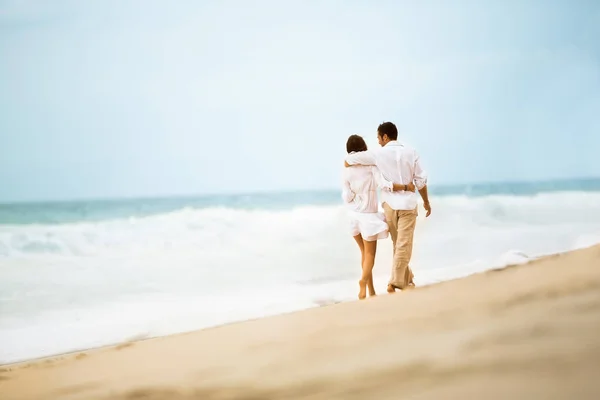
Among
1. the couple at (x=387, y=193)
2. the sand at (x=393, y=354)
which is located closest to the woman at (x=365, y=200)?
the couple at (x=387, y=193)

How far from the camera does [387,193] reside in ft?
9.58

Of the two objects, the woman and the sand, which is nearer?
the sand

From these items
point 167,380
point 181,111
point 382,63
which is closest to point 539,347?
point 167,380

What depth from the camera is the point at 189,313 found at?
3443 mm

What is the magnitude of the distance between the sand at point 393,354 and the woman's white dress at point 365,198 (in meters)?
0.74

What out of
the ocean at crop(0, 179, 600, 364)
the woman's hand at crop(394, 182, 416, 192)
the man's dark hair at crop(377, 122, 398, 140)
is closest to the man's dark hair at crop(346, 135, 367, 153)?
the man's dark hair at crop(377, 122, 398, 140)

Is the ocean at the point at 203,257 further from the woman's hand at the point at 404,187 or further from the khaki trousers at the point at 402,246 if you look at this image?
the woman's hand at the point at 404,187

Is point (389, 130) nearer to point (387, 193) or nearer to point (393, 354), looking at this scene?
point (387, 193)

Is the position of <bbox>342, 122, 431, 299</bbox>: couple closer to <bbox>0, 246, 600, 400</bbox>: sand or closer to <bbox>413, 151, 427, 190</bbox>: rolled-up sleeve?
<bbox>413, 151, 427, 190</bbox>: rolled-up sleeve

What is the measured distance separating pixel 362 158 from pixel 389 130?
187mm

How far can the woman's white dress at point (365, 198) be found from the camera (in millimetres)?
2977

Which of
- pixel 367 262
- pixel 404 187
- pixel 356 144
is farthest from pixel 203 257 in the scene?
pixel 404 187

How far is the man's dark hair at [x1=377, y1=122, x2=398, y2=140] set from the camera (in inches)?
113

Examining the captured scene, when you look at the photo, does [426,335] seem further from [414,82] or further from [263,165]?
[263,165]
